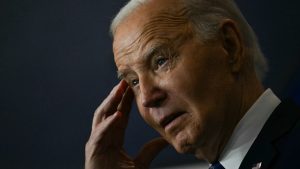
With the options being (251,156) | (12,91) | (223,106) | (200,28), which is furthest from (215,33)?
(12,91)

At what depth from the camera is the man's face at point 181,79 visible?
4.49 ft

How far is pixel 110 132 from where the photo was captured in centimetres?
172

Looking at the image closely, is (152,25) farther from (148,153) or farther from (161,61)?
(148,153)

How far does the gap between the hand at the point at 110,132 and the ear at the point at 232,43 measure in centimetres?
35

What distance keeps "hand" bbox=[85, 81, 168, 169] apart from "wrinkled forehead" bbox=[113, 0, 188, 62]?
0.68 feet

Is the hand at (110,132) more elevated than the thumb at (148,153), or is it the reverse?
the hand at (110,132)

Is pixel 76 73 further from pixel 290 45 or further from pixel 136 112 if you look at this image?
pixel 290 45

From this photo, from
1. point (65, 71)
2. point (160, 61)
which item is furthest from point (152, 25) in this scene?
point (65, 71)

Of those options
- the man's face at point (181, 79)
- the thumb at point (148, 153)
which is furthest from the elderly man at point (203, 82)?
the thumb at point (148, 153)

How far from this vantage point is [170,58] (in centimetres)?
139

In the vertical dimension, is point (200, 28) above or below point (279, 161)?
above

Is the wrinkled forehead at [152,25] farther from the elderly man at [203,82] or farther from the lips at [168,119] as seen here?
the lips at [168,119]

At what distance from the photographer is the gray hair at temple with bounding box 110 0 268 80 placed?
1410 mm

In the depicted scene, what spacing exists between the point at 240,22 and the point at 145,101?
37 cm
